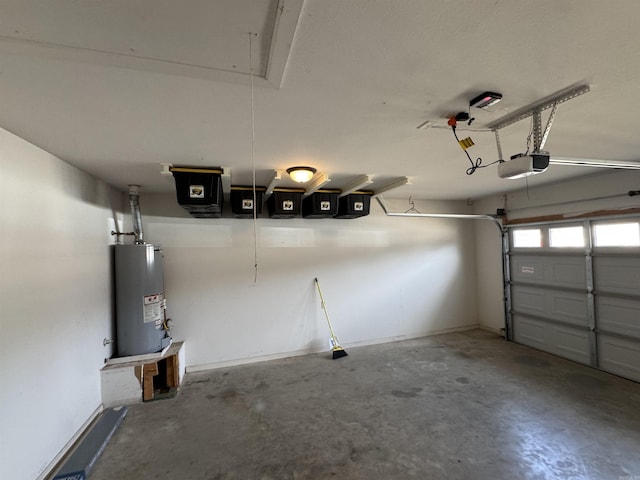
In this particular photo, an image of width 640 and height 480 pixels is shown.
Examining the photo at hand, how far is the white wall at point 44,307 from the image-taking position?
1.67 meters

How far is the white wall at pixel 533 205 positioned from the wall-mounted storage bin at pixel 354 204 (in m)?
2.17

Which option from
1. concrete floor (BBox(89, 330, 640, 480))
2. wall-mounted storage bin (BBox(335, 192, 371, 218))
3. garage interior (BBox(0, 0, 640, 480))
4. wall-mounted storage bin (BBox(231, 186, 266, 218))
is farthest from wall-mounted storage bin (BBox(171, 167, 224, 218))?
concrete floor (BBox(89, 330, 640, 480))

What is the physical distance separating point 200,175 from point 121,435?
238 centimetres

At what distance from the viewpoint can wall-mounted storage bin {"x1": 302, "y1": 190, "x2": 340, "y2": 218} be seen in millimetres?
3586

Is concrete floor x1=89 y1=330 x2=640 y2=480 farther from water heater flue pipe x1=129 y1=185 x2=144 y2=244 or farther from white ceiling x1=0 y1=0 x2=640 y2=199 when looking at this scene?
white ceiling x1=0 y1=0 x2=640 y2=199

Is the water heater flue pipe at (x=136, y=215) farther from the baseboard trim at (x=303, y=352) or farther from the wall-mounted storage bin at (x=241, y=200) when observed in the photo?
the baseboard trim at (x=303, y=352)

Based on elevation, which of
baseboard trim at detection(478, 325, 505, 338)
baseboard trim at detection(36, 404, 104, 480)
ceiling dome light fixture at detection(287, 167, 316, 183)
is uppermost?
ceiling dome light fixture at detection(287, 167, 316, 183)

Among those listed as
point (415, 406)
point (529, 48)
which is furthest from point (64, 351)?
point (529, 48)

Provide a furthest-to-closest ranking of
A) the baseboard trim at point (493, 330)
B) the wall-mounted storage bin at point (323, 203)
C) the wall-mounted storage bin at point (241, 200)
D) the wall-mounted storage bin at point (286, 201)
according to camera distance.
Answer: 1. the baseboard trim at point (493, 330)
2. the wall-mounted storage bin at point (323, 203)
3. the wall-mounted storage bin at point (286, 201)
4. the wall-mounted storage bin at point (241, 200)

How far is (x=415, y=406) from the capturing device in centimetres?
269

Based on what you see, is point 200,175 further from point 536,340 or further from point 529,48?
point 536,340

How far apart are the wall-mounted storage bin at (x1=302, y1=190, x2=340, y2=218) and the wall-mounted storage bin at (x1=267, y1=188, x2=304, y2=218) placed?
190mm

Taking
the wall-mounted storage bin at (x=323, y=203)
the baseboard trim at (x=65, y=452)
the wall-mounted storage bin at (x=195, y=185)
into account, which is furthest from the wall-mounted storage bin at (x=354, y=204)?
the baseboard trim at (x=65, y=452)

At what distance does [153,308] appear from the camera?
3.10 meters
